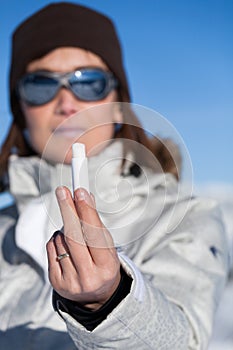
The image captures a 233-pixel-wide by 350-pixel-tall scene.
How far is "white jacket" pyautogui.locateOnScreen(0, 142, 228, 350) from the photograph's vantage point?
1376 millimetres

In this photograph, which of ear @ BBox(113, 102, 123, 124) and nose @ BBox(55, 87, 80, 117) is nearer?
ear @ BBox(113, 102, 123, 124)

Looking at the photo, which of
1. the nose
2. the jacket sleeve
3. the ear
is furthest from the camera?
the nose

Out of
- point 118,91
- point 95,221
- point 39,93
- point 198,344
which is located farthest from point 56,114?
point 95,221

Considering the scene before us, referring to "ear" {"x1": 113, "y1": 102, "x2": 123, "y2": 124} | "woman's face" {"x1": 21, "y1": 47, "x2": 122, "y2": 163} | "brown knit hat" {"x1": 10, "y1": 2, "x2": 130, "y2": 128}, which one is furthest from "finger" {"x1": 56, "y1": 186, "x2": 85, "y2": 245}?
"brown knit hat" {"x1": 10, "y1": 2, "x2": 130, "y2": 128}

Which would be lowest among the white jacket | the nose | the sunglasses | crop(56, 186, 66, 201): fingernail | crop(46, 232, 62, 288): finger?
the white jacket

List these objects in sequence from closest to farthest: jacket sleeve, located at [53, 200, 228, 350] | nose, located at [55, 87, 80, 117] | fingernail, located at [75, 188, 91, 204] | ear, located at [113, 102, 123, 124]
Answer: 1. fingernail, located at [75, 188, 91, 204]
2. jacket sleeve, located at [53, 200, 228, 350]
3. ear, located at [113, 102, 123, 124]
4. nose, located at [55, 87, 80, 117]

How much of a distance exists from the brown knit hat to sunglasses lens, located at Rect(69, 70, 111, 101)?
0.10 metres

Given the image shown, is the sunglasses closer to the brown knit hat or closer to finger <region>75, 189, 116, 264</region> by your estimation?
the brown knit hat

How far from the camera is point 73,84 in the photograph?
85.4 inches

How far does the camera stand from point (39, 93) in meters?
2.24

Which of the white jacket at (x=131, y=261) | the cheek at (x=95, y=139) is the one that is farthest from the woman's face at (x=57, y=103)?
the cheek at (x=95, y=139)

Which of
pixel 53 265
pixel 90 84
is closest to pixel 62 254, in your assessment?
pixel 53 265

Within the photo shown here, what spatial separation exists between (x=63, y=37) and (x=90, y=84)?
24 centimetres

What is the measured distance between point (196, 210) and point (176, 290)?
0.34 meters
